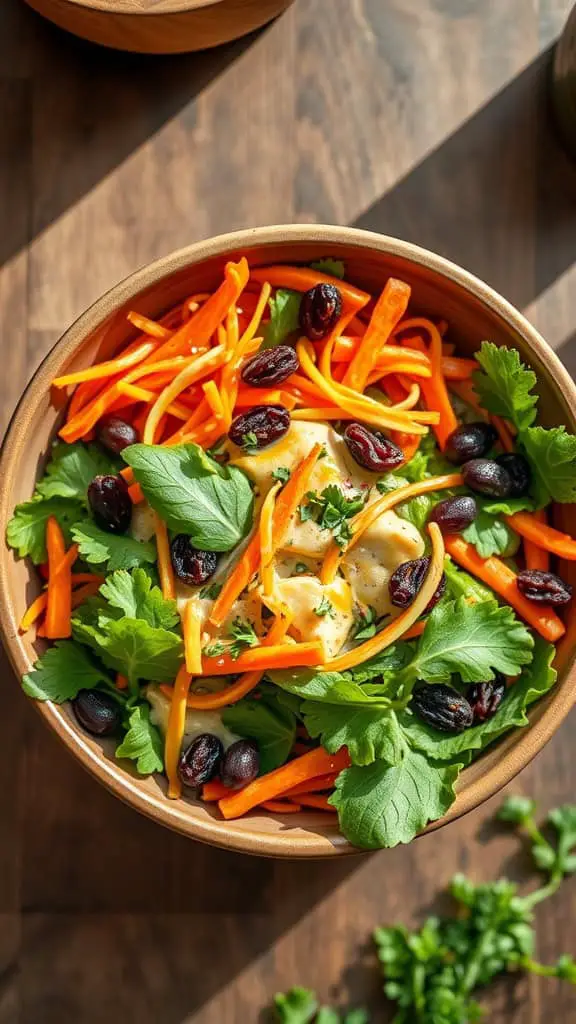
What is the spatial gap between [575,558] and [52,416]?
94cm

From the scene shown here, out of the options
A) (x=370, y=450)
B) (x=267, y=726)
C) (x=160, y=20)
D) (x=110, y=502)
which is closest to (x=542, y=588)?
(x=370, y=450)

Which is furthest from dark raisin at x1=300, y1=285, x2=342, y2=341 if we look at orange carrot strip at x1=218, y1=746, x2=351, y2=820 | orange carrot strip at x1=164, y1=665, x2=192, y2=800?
orange carrot strip at x1=218, y1=746, x2=351, y2=820

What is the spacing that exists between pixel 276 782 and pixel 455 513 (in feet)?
1.81

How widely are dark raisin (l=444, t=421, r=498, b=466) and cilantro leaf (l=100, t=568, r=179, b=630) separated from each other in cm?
57

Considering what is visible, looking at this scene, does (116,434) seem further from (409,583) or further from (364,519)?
(409,583)

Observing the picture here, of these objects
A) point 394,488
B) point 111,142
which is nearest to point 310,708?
point 394,488

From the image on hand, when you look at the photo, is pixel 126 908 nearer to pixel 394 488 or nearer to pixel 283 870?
pixel 283 870

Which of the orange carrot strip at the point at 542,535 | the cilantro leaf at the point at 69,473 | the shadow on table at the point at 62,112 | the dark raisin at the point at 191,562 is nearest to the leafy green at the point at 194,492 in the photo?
the dark raisin at the point at 191,562

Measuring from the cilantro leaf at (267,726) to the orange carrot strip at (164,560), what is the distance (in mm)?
237

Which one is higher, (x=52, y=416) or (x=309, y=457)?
(x=309, y=457)

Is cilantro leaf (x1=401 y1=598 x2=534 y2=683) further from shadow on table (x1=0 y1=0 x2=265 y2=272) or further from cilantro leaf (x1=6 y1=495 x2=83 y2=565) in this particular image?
shadow on table (x1=0 y1=0 x2=265 y2=272)

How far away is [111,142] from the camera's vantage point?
2.47 meters

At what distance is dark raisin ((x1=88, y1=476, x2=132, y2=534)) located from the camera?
2.02 metres

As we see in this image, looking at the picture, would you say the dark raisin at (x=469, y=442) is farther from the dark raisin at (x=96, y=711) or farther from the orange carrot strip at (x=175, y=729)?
the dark raisin at (x=96, y=711)
